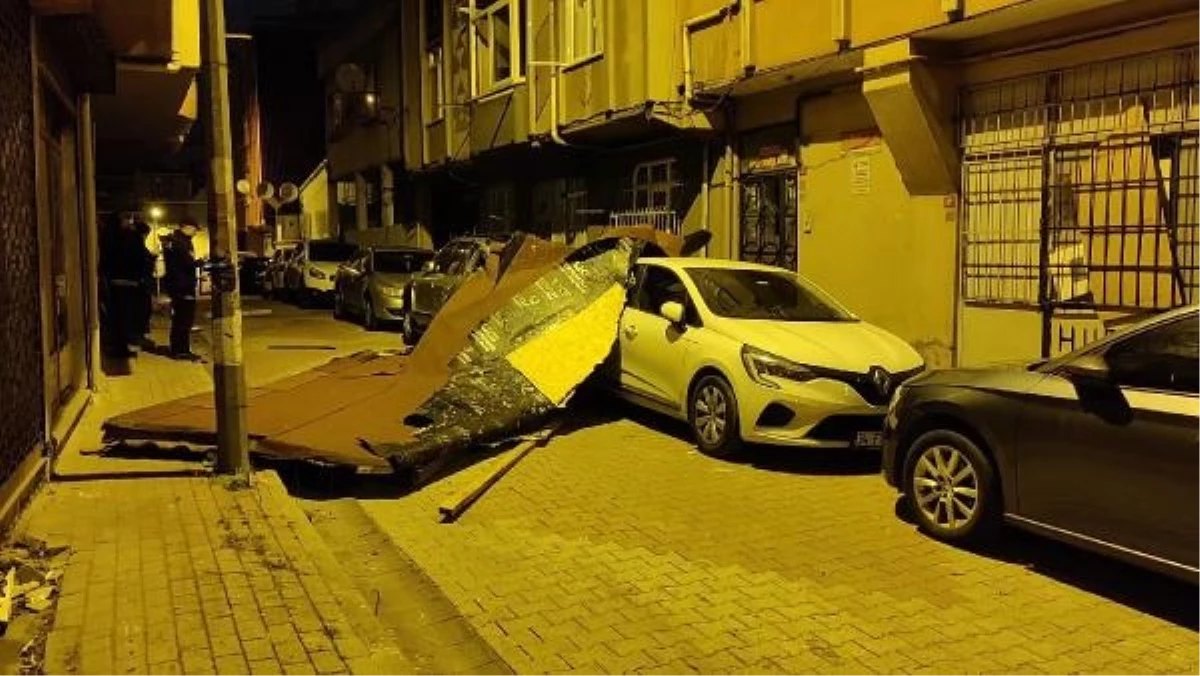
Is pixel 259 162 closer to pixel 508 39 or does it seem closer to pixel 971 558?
pixel 508 39

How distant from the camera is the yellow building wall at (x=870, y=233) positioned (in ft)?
37.0

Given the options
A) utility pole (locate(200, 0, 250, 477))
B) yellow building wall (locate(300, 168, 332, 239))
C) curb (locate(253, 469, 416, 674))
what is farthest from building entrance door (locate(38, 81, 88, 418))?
yellow building wall (locate(300, 168, 332, 239))

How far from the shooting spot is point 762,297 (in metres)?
9.76

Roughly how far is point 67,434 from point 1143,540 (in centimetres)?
742

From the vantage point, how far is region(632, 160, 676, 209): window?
1644cm

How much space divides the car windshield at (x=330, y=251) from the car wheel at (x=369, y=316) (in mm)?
6802

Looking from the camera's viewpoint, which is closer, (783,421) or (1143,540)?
(1143,540)

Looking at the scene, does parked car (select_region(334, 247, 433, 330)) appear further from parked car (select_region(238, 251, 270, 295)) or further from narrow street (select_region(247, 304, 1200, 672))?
parked car (select_region(238, 251, 270, 295))

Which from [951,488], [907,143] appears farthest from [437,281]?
[951,488]

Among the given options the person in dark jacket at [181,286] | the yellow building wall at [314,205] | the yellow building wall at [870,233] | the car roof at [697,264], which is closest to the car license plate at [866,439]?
the car roof at [697,264]

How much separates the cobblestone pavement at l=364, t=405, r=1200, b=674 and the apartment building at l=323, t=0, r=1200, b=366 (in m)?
3.46

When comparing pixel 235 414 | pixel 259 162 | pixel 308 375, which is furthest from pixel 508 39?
pixel 259 162

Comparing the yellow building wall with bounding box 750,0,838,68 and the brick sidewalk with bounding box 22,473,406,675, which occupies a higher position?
the yellow building wall with bounding box 750,0,838,68

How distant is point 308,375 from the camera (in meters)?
10.7
